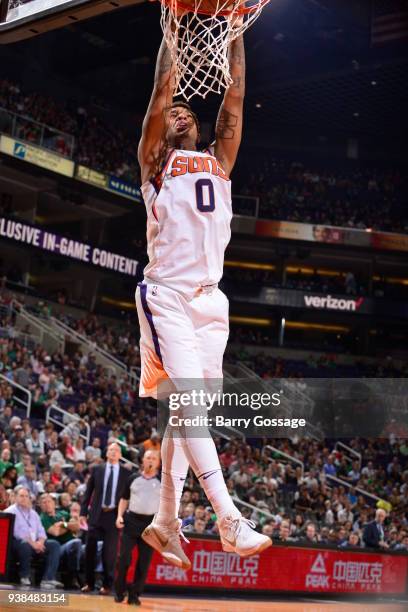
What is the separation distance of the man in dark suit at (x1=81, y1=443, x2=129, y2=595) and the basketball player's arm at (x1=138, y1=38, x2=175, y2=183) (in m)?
6.30

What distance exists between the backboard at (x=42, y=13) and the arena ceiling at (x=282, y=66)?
19395mm

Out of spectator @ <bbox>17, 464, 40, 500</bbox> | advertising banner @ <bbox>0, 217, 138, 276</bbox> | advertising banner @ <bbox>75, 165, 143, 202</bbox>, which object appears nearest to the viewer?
spectator @ <bbox>17, 464, 40, 500</bbox>

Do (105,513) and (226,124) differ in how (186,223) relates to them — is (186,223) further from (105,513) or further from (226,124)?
(105,513)

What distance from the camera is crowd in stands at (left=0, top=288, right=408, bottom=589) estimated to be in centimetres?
1210

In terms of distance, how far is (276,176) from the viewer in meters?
35.2

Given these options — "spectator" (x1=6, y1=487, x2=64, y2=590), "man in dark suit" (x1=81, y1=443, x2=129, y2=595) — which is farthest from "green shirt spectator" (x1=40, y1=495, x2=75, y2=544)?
"man in dark suit" (x1=81, y1=443, x2=129, y2=595)

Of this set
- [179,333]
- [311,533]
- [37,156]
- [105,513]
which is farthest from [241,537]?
[37,156]

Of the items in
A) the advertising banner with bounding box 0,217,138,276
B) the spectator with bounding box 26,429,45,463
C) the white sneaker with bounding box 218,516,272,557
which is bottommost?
the white sneaker with bounding box 218,516,272,557

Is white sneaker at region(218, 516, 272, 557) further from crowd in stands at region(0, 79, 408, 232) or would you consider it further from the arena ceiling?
crowd in stands at region(0, 79, 408, 232)

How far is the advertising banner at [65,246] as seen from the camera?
25.6 metres

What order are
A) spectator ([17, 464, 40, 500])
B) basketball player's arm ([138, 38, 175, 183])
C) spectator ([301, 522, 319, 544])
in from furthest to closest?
spectator ([301, 522, 319, 544]), spectator ([17, 464, 40, 500]), basketball player's arm ([138, 38, 175, 183])

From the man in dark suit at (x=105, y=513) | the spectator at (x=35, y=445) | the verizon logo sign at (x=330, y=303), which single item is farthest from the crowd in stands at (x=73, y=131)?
the man in dark suit at (x=105, y=513)

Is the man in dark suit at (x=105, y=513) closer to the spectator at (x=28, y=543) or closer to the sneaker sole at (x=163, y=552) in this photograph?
the spectator at (x=28, y=543)

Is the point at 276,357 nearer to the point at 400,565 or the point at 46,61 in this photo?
the point at 46,61
